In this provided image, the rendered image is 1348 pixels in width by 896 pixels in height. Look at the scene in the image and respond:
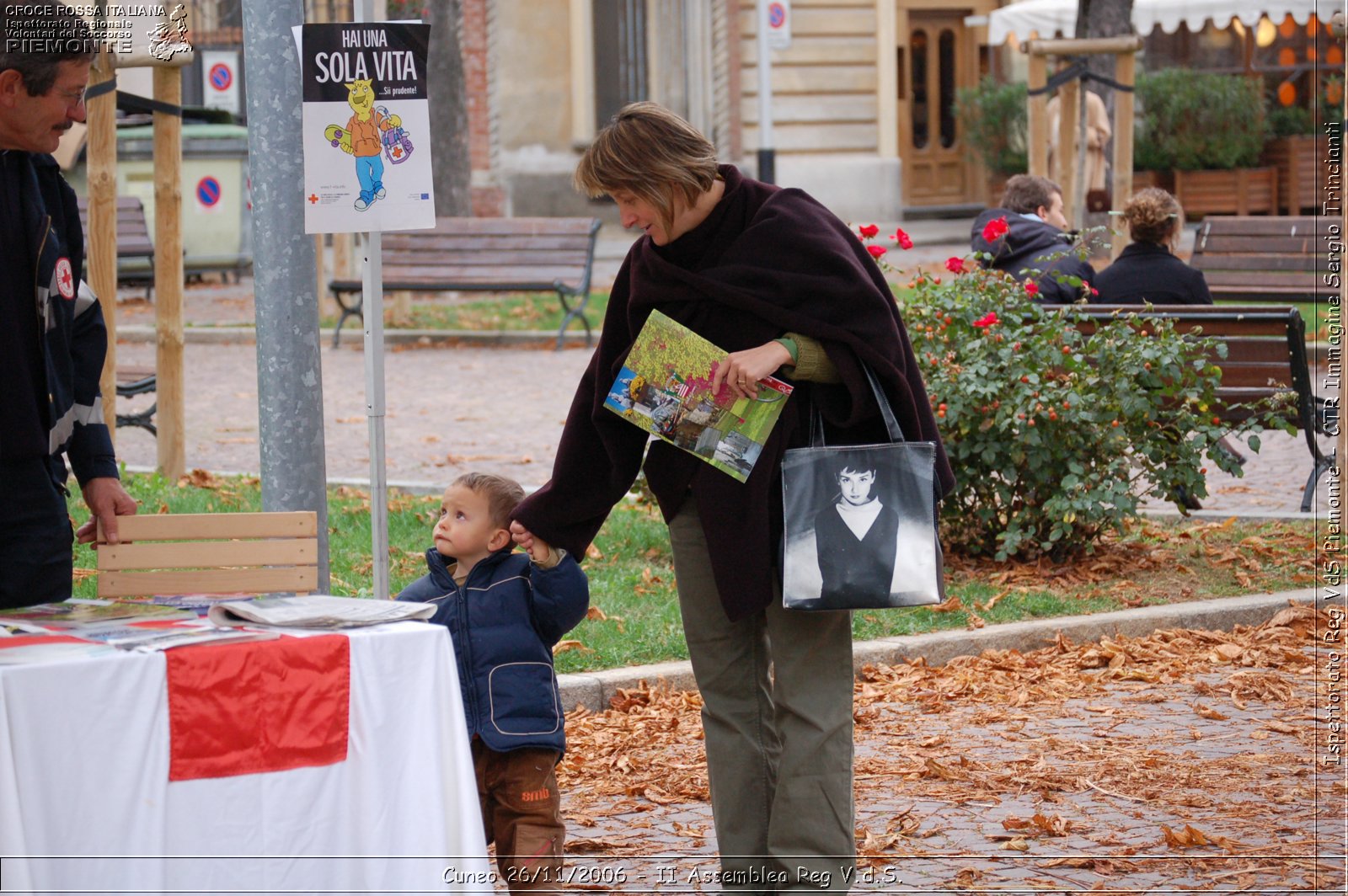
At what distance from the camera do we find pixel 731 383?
11.4ft

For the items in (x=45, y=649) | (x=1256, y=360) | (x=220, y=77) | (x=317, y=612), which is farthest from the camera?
(x=220, y=77)

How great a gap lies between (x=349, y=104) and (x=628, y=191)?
1410mm

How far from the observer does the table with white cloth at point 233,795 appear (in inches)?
111

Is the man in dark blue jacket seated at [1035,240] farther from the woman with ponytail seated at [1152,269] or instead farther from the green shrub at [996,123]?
the green shrub at [996,123]

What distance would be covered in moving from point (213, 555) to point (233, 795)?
843 mm

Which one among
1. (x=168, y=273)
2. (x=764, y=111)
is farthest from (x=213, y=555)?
(x=764, y=111)

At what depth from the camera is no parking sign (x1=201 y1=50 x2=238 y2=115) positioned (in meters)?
22.8

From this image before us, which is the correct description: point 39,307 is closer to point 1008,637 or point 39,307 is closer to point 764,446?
point 764,446

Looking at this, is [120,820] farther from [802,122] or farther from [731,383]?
[802,122]

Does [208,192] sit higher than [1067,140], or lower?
higher

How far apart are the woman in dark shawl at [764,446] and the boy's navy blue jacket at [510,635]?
0.11 m

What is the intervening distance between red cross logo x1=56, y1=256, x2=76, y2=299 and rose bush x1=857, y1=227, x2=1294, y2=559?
3.90 meters

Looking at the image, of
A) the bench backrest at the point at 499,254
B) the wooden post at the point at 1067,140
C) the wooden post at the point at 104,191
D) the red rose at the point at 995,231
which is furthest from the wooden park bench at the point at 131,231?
the red rose at the point at 995,231

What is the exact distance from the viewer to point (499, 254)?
1596cm
